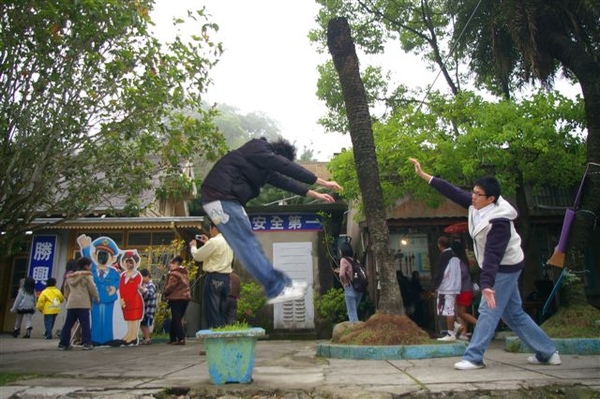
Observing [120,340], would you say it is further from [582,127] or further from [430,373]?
[582,127]

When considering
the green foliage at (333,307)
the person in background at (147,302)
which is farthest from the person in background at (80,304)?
the green foliage at (333,307)

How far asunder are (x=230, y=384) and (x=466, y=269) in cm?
599

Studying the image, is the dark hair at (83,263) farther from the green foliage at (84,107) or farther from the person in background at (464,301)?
the person in background at (464,301)

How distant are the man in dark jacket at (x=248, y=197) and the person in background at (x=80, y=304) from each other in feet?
18.1

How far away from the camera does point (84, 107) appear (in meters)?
6.85

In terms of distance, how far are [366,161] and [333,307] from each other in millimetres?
5662

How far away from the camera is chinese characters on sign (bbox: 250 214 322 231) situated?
488 inches

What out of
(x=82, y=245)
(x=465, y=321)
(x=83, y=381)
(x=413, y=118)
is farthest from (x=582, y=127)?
(x=82, y=245)

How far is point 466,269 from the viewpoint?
814 centimetres

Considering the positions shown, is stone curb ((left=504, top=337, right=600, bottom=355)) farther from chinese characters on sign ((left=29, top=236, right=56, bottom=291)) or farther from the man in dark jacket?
chinese characters on sign ((left=29, top=236, right=56, bottom=291))

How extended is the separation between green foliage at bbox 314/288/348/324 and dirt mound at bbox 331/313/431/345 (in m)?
5.37

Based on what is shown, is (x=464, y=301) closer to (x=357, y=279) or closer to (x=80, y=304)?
(x=357, y=279)

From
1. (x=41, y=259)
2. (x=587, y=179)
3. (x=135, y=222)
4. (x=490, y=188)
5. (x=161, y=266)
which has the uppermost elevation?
(x=135, y=222)


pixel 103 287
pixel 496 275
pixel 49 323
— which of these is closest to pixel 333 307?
pixel 103 287
